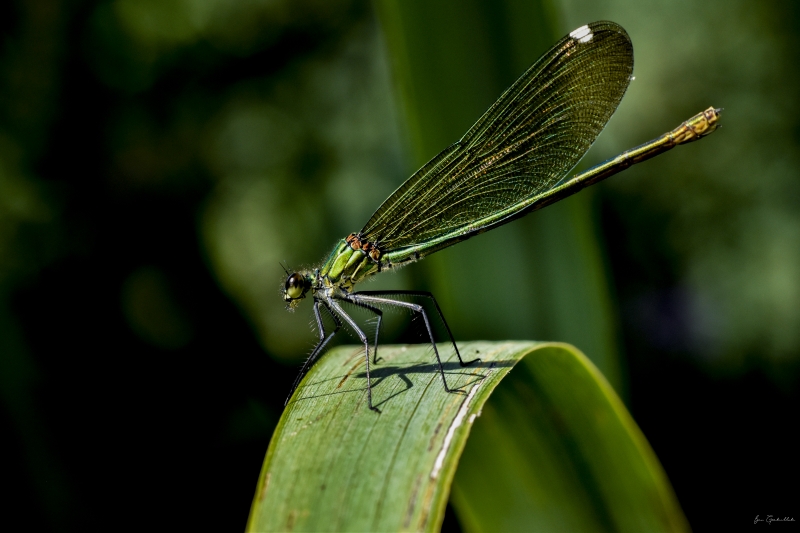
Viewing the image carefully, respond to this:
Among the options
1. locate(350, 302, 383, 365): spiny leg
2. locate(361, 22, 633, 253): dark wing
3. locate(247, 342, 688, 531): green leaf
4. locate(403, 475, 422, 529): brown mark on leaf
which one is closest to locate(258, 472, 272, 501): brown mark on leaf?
locate(247, 342, 688, 531): green leaf

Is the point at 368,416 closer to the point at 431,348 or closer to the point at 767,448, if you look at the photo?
the point at 431,348

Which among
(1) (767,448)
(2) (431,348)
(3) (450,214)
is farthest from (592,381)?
(1) (767,448)

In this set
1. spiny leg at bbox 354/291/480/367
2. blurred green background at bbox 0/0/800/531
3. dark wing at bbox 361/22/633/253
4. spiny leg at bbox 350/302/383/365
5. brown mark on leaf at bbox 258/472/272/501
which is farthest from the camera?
blurred green background at bbox 0/0/800/531

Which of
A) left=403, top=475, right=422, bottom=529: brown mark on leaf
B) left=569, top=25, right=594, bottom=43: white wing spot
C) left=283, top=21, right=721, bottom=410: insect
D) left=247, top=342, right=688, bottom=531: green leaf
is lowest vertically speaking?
left=247, top=342, right=688, bottom=531: green leaf

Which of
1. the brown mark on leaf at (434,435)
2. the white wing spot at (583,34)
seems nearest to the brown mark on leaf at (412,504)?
the brown mark on leaf at (434,435)
